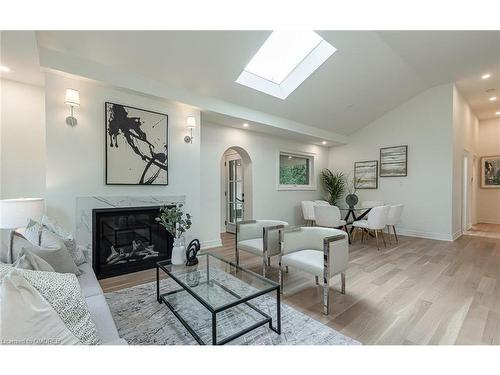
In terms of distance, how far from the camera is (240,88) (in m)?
3.79

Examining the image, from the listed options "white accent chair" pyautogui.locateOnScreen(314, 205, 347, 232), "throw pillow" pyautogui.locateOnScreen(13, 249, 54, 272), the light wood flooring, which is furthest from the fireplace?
the light wood flooring

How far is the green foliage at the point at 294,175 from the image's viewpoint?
6.04m

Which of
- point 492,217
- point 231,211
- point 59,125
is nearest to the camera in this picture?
point 59,125

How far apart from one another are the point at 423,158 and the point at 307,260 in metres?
4.77

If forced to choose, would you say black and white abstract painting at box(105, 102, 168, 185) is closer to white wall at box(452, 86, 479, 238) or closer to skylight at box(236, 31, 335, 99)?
skylight at box(236, 31, 335, 99)

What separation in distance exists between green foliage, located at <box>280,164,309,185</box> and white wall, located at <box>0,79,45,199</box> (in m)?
4.71

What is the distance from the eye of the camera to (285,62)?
4.08m

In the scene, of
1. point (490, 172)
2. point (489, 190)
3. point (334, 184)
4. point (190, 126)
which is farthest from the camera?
point (489, 190)

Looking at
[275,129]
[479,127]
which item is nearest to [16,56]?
[275,129]

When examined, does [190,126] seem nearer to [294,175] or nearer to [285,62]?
[285,62]

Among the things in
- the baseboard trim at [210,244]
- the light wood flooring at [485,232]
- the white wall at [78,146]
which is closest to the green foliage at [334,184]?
the light wood flooring at [485,232]

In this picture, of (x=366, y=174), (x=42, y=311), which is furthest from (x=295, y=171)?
(x=42, y=311)
